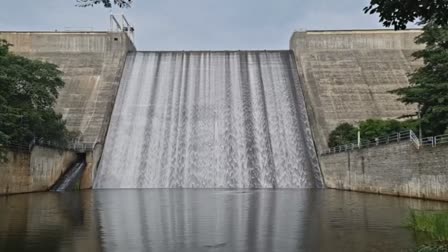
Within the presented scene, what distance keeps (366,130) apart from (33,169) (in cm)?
2024

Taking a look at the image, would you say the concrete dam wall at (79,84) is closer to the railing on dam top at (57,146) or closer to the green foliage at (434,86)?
the railing on dam top at (57,146)

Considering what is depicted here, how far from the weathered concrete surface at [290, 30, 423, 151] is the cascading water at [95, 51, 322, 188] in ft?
4.24

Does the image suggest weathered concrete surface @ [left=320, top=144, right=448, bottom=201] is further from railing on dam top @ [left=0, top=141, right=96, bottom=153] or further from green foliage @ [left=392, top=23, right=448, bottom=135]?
railing on dam top @ [left=0, top=141, right=96, bottom=153]

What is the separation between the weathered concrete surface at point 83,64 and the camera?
4531cm

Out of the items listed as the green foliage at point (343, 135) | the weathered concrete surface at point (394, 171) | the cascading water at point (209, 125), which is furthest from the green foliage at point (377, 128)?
the cascading water at point (209, 125)

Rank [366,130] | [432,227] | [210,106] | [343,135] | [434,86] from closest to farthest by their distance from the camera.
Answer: [432,227], [434,86], [366,130], [343,135], [210,106]

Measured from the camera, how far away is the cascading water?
37906 mm

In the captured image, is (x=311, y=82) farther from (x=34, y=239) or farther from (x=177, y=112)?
(x=34, y=239)

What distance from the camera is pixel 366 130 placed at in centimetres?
3656

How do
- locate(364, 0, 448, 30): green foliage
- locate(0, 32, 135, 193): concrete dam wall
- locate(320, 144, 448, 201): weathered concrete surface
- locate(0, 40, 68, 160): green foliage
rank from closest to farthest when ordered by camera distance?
locate(364, 0, 448, 30): green foliage → locate(320, 144, 448, 201): weathered concrete surface → locate(0, 40, 68, 160): green foliage → locate(0, 32, 135, 193): concrete dam wall

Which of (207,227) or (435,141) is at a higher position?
(435,141)

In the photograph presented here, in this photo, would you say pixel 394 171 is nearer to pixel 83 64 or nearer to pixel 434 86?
pixel 434 86

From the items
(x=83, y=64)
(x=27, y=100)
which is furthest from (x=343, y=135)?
(x=83, y=64)

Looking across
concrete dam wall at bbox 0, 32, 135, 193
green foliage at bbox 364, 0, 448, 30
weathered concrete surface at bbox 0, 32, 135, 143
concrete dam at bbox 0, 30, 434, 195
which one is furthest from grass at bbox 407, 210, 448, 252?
weathered concrete surface at bbox 0, 32, 135, 143
